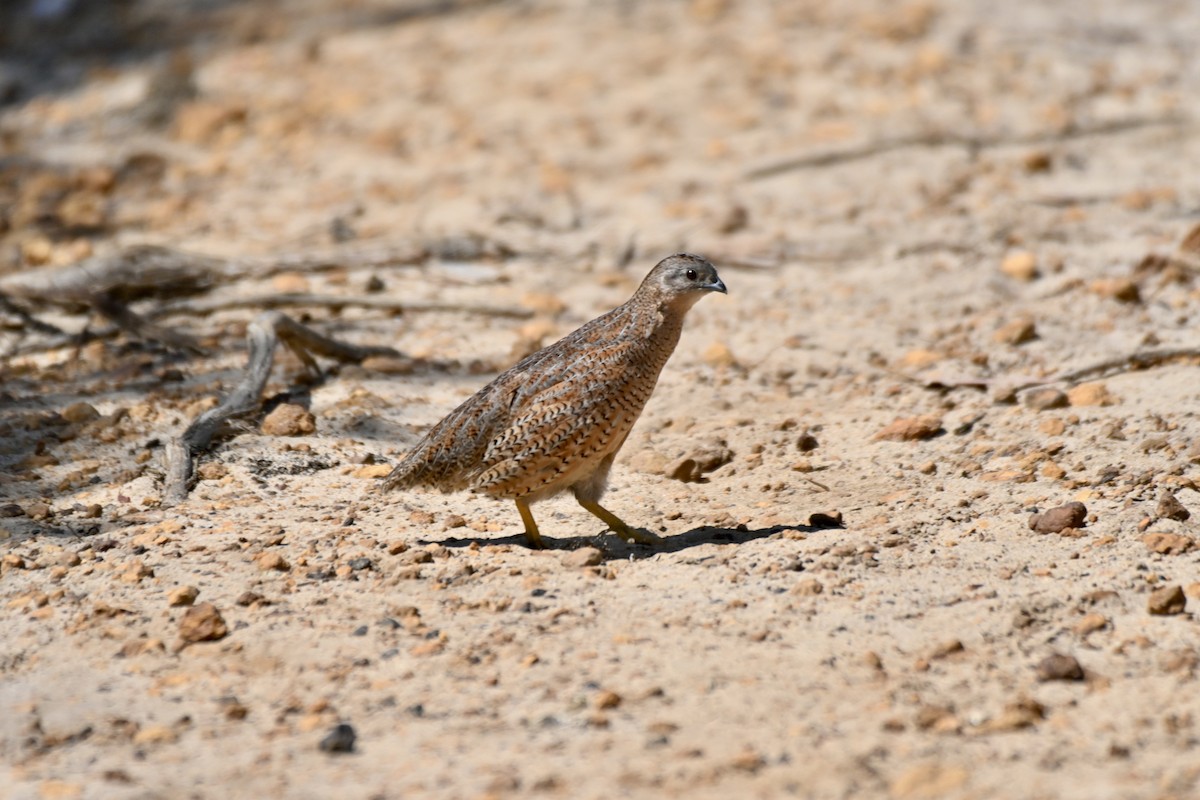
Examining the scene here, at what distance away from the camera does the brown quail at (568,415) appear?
226 inches

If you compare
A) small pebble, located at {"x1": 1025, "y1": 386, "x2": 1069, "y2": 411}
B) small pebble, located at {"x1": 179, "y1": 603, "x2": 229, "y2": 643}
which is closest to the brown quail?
small pebble, located at {"x1": 179, "y1": 603, "x2": 229, "y2": 643}

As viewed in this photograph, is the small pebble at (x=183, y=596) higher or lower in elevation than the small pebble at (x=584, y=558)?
higher

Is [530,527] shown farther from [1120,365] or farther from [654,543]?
[1120,365]

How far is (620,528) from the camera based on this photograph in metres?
5.91

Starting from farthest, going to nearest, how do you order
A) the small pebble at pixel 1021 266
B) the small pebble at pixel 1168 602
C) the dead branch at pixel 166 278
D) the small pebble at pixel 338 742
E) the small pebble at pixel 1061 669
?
the small pebble at pixel 1021 266 < the dead branch at pixel 166 278 < the small pebble at pixel 1168 602 < the small pebble at pixel 1061 669 < the small pebble at pixel 338 742

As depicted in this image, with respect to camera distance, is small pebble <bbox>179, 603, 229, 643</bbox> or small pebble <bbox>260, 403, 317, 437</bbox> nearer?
small pebble <bbox>179, 603, 229, 643</bbox>

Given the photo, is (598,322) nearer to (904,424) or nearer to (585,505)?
(585,505)

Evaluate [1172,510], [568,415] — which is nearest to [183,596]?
[568,415]

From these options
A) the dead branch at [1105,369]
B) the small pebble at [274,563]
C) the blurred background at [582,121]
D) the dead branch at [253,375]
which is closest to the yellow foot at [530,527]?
the small pebble at [274,563]

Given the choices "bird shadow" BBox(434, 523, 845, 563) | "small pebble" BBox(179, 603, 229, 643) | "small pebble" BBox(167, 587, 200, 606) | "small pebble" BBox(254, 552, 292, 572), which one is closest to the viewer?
"small pebble" BBox(179, 603, 229, 643)

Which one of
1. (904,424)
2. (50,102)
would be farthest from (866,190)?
(50,102)

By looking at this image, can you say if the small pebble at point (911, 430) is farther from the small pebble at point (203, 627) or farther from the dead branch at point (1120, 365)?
the small pebble at point (203, 627)

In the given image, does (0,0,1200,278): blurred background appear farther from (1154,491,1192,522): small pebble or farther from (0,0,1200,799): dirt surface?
(1154,491,1192,522): small pebble

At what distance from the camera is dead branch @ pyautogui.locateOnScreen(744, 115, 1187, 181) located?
10.2 metres
